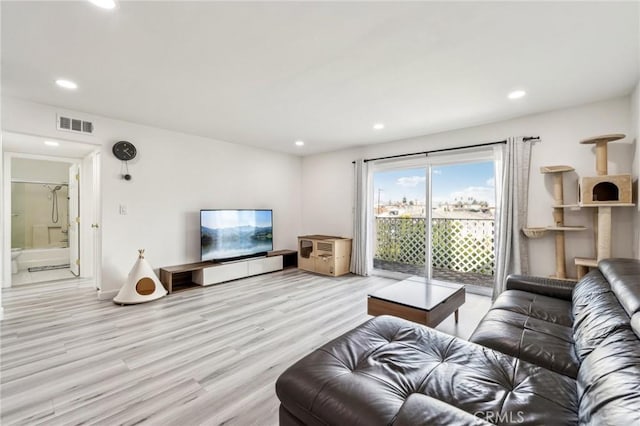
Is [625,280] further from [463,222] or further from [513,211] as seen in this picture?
[463,222]

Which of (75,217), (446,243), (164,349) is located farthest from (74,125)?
(446,243)

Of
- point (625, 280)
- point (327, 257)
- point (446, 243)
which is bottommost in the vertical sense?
point (327, 257)

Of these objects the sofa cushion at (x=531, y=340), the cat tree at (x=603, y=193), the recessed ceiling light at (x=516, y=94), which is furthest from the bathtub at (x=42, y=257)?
the cat tree at (x=603, y=193)

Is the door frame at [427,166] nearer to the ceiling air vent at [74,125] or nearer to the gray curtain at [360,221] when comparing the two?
the gray curtain at [360,221]

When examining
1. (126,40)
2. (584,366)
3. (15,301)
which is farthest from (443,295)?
(15,301)

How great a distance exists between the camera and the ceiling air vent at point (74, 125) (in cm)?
322

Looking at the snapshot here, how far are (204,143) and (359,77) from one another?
9.95 ft

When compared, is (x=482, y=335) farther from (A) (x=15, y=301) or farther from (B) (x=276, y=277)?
(A) (x=15, y=301)

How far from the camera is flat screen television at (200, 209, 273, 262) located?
4.30m

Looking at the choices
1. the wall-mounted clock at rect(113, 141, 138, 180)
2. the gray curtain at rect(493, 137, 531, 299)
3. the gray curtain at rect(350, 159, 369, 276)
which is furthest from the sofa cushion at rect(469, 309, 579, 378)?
the wall-mounted clock at rect(113, 141, 138, 180)

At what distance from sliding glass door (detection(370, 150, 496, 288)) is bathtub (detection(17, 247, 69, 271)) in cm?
631

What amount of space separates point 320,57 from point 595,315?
7.86 feet

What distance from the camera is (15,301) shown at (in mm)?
3445

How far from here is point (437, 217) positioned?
14.7 feet
